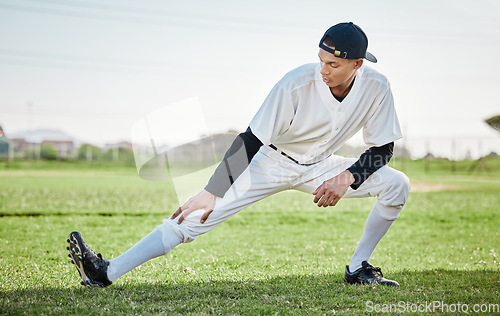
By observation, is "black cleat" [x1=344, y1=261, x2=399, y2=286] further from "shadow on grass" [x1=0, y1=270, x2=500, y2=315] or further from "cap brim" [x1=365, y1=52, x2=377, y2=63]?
"cap brim" [x1=365, y1=52, x2=377, y2=63]

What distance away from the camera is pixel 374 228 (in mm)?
4332

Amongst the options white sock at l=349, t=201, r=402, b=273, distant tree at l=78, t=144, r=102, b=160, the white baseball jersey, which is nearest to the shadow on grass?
white sock at l=349, t=201, r=402, b=273

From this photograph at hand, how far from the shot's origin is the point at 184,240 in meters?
3.75

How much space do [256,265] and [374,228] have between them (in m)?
1.50

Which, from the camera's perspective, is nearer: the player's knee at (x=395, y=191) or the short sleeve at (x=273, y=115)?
the short sleeve at (x=273, y=115)

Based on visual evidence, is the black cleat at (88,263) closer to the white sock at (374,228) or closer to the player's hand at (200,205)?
the player's hand at (200,205)

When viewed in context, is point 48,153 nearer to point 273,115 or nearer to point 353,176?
point 273,115

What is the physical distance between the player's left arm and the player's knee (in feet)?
0.54

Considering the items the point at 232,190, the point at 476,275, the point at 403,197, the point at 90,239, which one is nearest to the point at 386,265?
the point at 476,275

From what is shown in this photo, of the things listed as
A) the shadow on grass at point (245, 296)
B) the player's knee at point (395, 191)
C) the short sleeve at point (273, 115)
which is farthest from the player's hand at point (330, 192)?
the shadow on grass at point (245, 296)

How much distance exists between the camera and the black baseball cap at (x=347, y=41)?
12.5 ft

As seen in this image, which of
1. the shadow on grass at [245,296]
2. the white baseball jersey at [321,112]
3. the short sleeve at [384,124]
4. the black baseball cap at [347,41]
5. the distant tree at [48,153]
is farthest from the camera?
the distant tree at [48,153]

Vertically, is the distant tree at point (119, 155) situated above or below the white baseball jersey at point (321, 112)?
below

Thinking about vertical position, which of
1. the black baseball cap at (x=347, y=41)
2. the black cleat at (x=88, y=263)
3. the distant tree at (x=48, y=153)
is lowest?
the distant tree at (x=48, y=153)
